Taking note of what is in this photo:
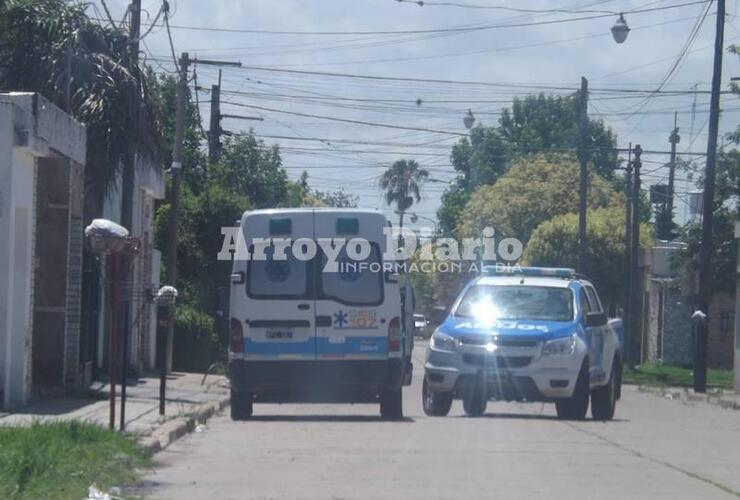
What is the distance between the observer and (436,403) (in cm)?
1859

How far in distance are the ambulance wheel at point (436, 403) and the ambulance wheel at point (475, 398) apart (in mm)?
364

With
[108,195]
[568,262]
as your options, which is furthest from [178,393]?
[568,262]

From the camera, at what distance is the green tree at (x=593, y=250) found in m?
54.6

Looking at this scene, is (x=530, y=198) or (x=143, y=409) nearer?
(x=143, y=409)

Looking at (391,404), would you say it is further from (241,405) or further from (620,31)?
(620,31)

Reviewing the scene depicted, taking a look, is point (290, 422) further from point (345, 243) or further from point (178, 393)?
point (178, 393)

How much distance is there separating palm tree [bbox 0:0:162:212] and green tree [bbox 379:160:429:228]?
7056 centimetres

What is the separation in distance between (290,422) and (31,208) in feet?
14.8

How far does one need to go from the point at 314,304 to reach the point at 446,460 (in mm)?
4916

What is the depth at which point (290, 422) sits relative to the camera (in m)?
17.3

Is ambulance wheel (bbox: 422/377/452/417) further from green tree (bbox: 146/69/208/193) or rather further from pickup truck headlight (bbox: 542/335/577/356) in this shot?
green tree (bbox: 146/69/208/193)

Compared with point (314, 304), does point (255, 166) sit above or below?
above

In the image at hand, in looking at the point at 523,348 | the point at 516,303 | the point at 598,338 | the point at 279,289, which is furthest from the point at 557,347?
the point at 279,289

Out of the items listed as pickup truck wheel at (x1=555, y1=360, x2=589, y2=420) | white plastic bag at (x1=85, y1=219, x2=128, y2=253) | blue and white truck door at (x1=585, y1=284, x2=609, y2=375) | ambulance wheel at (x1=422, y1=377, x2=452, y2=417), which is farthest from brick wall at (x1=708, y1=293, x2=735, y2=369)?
white plastic bag at (x1=85, y1=219, x2=128, y2=253)
